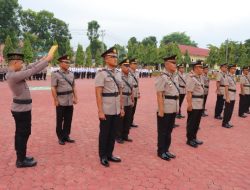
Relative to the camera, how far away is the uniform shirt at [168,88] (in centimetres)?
571

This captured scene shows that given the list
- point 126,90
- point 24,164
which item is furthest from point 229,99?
point 24,164

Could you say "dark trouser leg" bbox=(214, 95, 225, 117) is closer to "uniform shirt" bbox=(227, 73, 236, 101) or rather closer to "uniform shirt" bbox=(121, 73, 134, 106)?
"uniform shirt" bbox=(227, 73, 236, 101)

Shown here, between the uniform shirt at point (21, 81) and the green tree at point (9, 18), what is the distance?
5219 centimetres

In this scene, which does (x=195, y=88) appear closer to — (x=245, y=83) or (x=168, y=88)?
(x=168, y=88)

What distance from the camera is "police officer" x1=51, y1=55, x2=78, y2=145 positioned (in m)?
6.41

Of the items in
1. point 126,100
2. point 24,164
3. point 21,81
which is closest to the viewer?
point 21,81

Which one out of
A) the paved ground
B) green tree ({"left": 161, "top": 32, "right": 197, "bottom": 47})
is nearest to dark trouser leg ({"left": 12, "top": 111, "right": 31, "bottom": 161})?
the paved ground

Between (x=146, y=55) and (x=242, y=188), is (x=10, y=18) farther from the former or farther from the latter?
(x=242, y=188)

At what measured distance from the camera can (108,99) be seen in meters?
5.29

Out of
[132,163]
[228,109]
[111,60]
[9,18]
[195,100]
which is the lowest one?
[132,163]

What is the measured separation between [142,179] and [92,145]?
6.74ft

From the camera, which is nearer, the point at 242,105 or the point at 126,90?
the point at 126,90

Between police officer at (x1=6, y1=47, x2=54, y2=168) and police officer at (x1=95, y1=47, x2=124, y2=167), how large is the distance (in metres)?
1.07

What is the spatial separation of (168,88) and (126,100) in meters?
1.61
